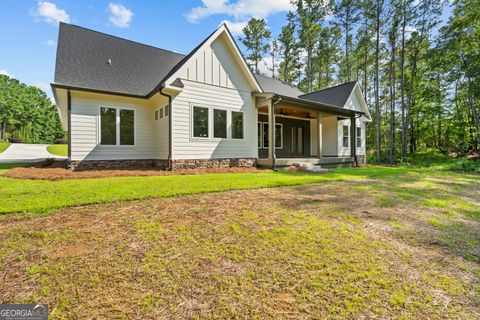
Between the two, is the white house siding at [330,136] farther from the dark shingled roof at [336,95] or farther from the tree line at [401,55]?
the tree line at [401,55]

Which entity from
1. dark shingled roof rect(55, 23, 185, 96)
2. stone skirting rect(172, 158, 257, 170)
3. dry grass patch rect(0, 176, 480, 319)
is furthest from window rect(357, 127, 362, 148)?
dry grass patch rect(0, 176, 480, 319)

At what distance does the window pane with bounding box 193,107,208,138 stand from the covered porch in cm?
Result: 308

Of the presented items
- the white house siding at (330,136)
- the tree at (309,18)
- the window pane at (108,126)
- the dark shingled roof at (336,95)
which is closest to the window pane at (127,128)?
the window pane at (108,126)

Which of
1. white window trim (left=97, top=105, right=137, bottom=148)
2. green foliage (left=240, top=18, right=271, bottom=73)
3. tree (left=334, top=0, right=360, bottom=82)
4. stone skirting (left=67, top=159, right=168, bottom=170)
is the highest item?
green foliage (left=240, top=18, right=271, bottom=73)

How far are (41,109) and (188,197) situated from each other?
186 feet

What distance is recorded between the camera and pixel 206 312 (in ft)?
5.15

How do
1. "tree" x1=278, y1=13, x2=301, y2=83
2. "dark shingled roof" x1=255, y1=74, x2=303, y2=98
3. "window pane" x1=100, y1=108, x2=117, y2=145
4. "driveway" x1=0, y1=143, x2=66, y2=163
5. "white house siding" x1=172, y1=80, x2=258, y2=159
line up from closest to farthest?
"white house siding" x1=172, y1=80, x2=258, y2=159 → "window pane" x1=100, y1=108, x2=117, y2=145 → "driveway" x1=0, y1=143, x2=66, y2=163 → "dark shingled roof" x1=255, y1=74, x2=303, y2=98 → "tree" x1=278, y1=13, x2=301, y2=83

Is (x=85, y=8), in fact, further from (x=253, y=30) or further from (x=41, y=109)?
Result: (x=41, y=109)

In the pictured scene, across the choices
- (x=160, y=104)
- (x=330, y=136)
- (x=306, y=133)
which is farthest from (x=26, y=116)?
(x=330, y=136)

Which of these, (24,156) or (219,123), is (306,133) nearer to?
(219,123)

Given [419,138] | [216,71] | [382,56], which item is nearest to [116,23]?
[216,71]

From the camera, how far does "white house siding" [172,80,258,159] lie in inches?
363

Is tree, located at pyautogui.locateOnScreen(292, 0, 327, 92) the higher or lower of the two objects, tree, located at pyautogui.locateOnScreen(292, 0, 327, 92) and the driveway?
the higher

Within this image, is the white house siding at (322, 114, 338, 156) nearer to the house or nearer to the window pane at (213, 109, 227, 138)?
the house
